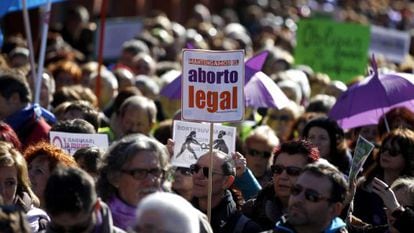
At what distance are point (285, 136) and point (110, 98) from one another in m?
2.44

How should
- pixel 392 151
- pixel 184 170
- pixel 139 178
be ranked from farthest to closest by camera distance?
pixel 392 151, pixel 184 170, pixel 139 178

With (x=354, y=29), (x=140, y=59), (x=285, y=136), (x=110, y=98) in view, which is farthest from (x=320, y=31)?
(x=285, y=136)

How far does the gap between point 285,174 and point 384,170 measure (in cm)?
170

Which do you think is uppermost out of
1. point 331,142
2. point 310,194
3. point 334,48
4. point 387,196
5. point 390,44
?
point 310,194

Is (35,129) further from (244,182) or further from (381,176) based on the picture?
(381,176)

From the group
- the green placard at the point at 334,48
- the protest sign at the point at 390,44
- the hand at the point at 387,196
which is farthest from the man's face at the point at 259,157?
the protest sign at the point at 390,44

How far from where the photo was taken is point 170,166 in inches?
295

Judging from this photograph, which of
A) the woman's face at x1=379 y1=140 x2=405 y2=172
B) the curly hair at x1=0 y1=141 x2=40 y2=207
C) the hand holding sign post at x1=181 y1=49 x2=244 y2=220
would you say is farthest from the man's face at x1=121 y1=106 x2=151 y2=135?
the curly hair at x1=0 y1=141 x2=40 y2=207

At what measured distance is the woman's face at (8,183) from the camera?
26.2 feet

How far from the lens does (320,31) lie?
1850 cm

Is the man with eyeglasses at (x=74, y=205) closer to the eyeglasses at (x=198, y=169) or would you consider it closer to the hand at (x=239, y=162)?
the eyeglasses at (x=198, y=169)

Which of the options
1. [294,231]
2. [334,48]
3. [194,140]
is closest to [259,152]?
[194,140]

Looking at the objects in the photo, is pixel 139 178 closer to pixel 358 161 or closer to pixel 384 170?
pixel 358 161

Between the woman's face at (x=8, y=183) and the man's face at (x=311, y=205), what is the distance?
1624mm
